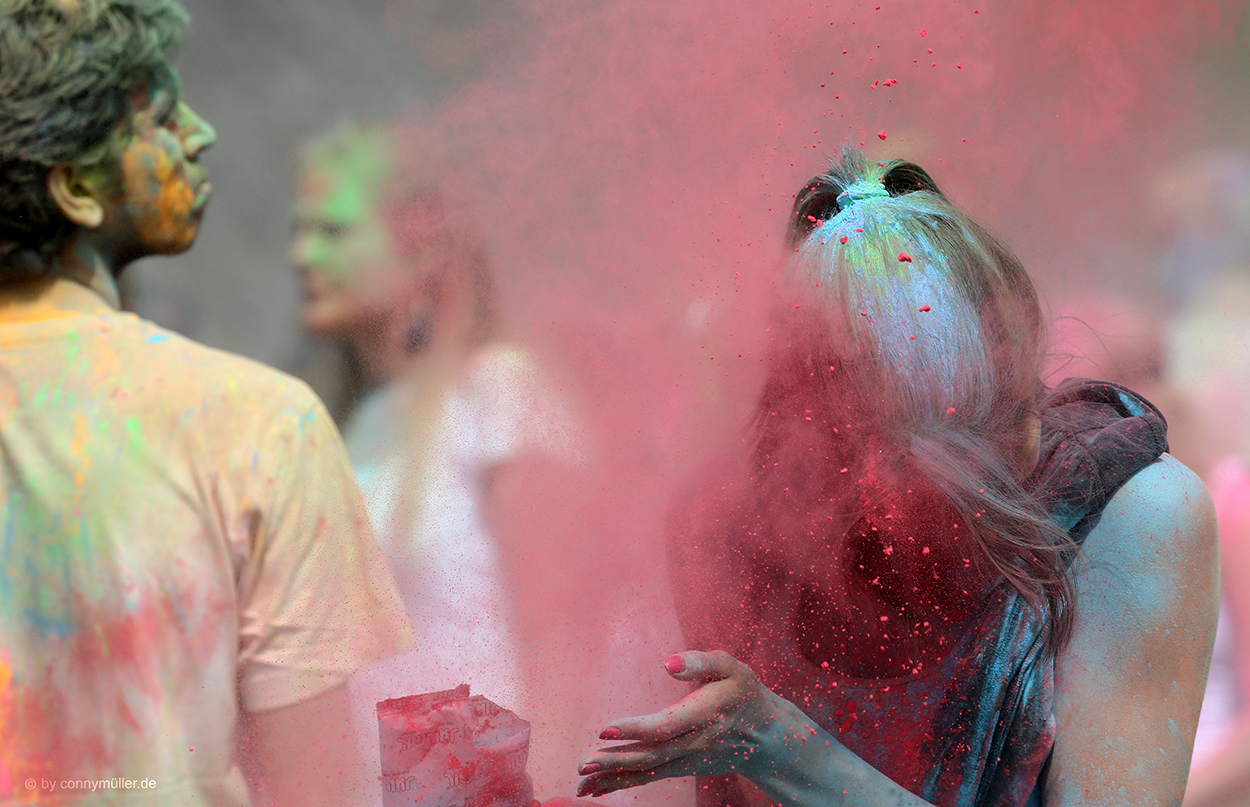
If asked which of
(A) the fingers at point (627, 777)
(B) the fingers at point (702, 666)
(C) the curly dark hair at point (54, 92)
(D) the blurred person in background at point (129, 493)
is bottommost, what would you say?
(A) the fingers at point (627, 777)

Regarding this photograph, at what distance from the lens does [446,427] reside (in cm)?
75

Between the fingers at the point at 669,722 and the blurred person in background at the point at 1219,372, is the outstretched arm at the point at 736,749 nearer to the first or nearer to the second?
the fingers at the point at 669,722

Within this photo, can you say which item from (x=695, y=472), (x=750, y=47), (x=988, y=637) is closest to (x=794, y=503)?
(x=695, y=472)

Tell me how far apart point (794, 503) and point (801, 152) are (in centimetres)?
34

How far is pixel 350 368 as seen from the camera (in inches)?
28.4

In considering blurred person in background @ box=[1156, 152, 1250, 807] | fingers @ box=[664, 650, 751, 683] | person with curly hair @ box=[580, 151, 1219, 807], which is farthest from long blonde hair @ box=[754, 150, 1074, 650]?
blurred person in background @ box=[1156, 152, 1250, 807]

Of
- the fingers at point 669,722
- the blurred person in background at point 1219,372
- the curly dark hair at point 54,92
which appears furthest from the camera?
the blurred person in background at point 1219,372

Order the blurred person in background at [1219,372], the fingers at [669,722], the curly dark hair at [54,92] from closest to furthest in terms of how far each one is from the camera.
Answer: the curly dark hair at [54,92]
the fingers at [669,722]
the blurred person in background at [1219,372]

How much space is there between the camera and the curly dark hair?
1.66 ft

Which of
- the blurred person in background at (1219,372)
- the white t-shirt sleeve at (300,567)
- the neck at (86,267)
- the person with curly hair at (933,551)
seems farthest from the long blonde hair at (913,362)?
the neck at (86,267)

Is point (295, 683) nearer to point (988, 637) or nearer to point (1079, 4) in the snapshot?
point (988, 637)

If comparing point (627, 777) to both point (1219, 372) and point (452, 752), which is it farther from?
point (1219, 372)

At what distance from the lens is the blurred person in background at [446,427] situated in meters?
0.72

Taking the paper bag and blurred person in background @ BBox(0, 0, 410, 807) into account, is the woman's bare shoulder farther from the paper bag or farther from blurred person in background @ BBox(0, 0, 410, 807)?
blurred person in background @ BBox(0, 0, 410, 807)
